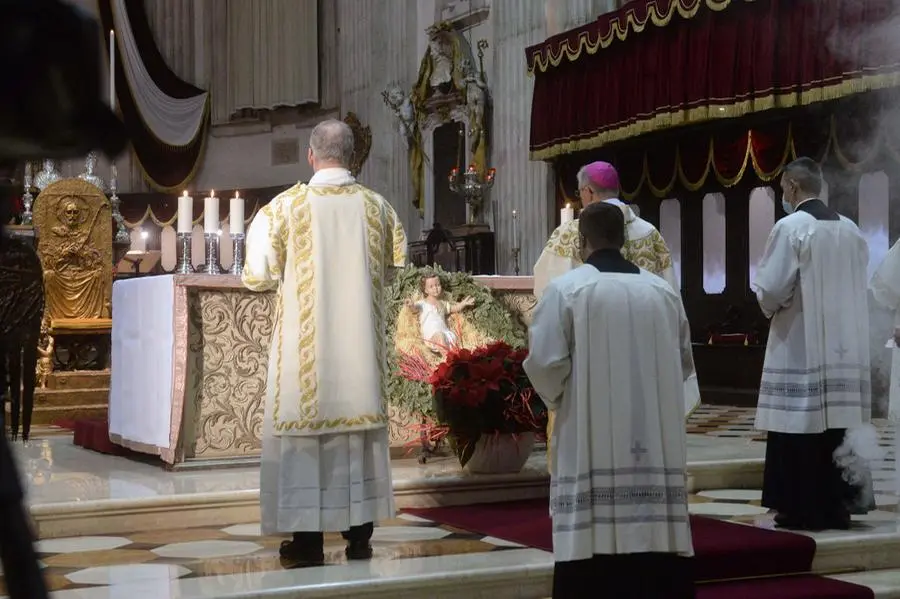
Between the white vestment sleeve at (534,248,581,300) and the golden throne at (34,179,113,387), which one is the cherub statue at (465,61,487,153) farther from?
the white vestment sleeve at (534,248,581,300)

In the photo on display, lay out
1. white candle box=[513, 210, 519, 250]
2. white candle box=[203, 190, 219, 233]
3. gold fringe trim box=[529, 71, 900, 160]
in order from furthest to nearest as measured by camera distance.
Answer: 1. white candle box=[513, 210, 519, 250]
2. gold fringe trim box=[529, 71, 900, 160]
3. white candle box=[203, 190, 219, 233]

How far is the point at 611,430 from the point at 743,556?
4.45 ft

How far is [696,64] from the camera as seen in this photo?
11055mm

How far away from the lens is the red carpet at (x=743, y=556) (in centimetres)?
450

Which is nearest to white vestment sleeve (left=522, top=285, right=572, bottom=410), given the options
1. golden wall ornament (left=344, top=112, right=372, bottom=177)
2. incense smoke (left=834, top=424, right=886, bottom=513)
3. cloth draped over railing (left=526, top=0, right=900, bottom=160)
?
incense smoke (left=834, top=424, right=886, bottom=513)

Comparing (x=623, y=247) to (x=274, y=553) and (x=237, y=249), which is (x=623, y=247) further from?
(x=237, y=249)

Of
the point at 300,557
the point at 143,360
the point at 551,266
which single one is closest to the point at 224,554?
the point at 300,557

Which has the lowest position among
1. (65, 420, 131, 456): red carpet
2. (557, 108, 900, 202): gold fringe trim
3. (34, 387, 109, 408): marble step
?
(65, 420, 131, 456): red carpet

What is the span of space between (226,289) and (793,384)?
293 cm

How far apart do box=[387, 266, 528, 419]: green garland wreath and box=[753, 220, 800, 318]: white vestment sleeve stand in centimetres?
206

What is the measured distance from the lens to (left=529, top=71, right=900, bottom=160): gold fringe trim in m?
9.35

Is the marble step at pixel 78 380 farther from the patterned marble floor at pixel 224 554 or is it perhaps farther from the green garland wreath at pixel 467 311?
the patterned marble floor at pixel 224 554

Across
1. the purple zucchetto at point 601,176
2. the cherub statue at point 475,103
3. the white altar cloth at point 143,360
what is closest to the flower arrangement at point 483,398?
the purple zucchetto at point 601,176

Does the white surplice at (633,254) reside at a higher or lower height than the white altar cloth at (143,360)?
higher
